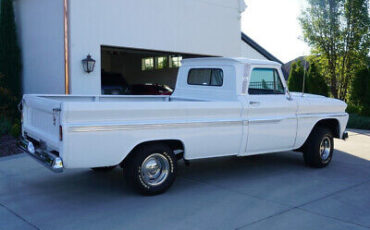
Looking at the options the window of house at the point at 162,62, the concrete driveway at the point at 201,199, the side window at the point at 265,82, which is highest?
the window of house at the point at 162,62

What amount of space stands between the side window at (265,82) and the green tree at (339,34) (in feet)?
32.3

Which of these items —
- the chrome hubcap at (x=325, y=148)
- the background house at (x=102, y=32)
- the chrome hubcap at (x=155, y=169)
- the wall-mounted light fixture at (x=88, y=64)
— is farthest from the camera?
the background house at (x=102, y=32)

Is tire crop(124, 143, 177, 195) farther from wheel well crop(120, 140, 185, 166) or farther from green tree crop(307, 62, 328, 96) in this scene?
green tree crop(307, 62, 328, 96)

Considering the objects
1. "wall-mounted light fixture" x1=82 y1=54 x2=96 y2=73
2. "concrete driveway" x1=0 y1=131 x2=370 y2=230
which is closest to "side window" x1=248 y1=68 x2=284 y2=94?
"concrete driveway" x1=0 y1=131 x2=370 y2=230

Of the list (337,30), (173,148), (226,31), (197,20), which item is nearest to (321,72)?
(337,30)

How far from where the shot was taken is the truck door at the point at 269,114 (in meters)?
5.85

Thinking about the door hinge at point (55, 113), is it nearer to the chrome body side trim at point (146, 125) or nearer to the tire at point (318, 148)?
the chrome body side trim at point (146, 125)

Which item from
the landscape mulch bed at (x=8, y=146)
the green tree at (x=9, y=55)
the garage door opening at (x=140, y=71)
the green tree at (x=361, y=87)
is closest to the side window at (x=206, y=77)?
the landscape mulch bed at (x=8, y=146)

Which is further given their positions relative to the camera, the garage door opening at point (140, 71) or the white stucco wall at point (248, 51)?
the white stucco wall at point (248, 51)

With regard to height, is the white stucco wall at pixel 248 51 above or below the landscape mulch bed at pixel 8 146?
above

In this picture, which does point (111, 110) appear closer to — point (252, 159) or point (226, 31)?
point (252, 159)

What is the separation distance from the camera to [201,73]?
6.71m

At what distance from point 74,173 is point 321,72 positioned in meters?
12.8

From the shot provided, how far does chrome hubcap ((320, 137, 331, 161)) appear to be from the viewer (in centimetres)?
694
